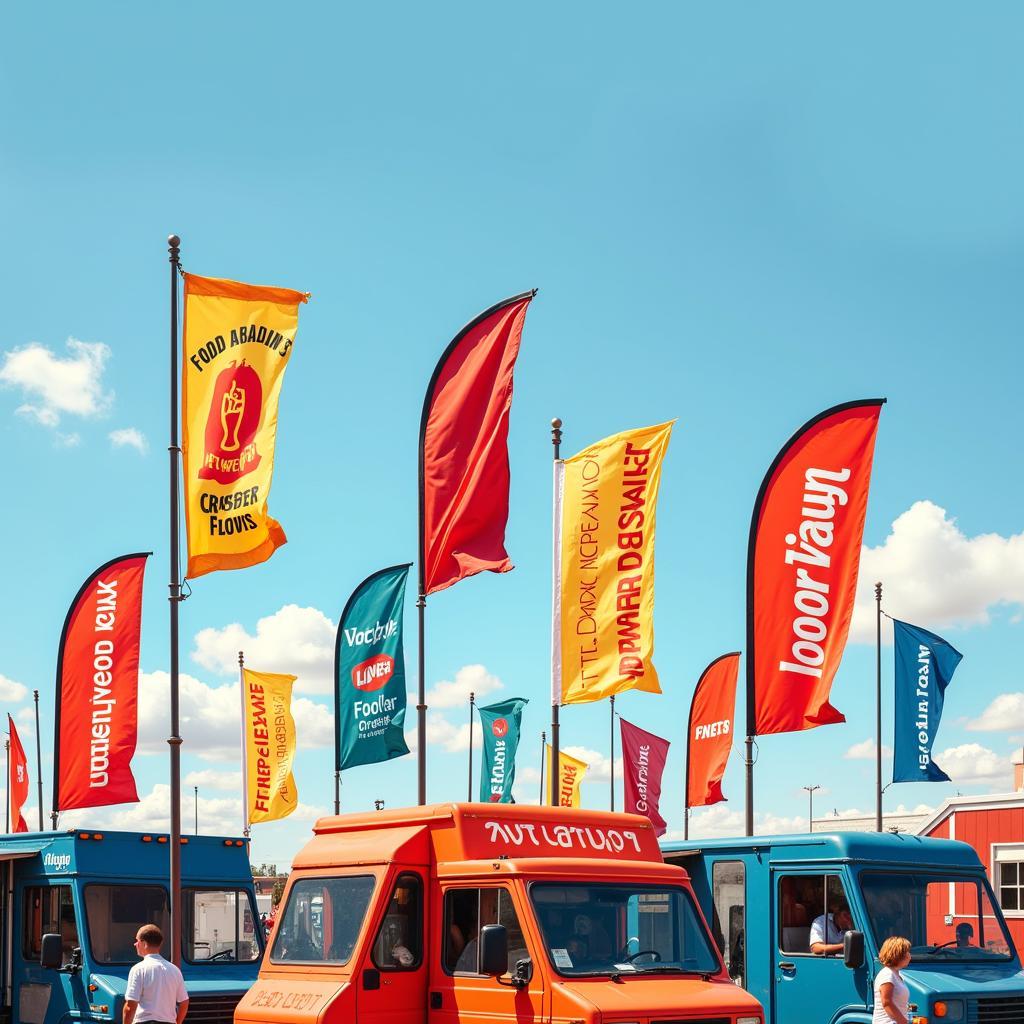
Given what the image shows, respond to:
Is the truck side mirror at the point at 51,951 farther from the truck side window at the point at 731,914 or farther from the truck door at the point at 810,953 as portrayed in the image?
the truck door at the point at 810,953

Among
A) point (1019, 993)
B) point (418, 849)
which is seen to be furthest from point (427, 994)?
point (1019, 993)

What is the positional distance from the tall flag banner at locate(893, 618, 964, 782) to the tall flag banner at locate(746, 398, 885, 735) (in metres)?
12.1

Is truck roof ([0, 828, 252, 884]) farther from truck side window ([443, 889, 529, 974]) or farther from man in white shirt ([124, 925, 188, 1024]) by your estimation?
truck side window ([443, 889, 529, 974])

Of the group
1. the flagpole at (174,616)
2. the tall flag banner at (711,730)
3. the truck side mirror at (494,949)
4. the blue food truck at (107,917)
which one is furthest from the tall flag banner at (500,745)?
the truck side mirror at (494,949)

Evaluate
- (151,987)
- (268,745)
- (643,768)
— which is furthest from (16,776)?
(151,987)

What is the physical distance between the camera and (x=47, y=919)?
1583 cm

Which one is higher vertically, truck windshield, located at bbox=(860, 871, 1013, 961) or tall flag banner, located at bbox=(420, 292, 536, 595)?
tall flag banner, located at bbox=(420, 292, 536, 595)

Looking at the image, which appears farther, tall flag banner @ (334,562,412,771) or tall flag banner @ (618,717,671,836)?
tall flag banner @ (618,717,671,836)

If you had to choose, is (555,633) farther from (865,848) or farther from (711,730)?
(711,730)

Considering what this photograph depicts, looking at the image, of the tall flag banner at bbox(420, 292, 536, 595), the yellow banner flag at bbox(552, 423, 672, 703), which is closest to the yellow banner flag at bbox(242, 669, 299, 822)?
the yellow banner flag at bbox(552, 423, 672, 703)

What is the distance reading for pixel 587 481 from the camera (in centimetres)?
1858

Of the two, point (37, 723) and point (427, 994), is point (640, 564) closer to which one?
point (427, 994)

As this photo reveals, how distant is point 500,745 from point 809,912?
18626 mm

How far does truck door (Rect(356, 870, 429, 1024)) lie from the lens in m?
10.2
